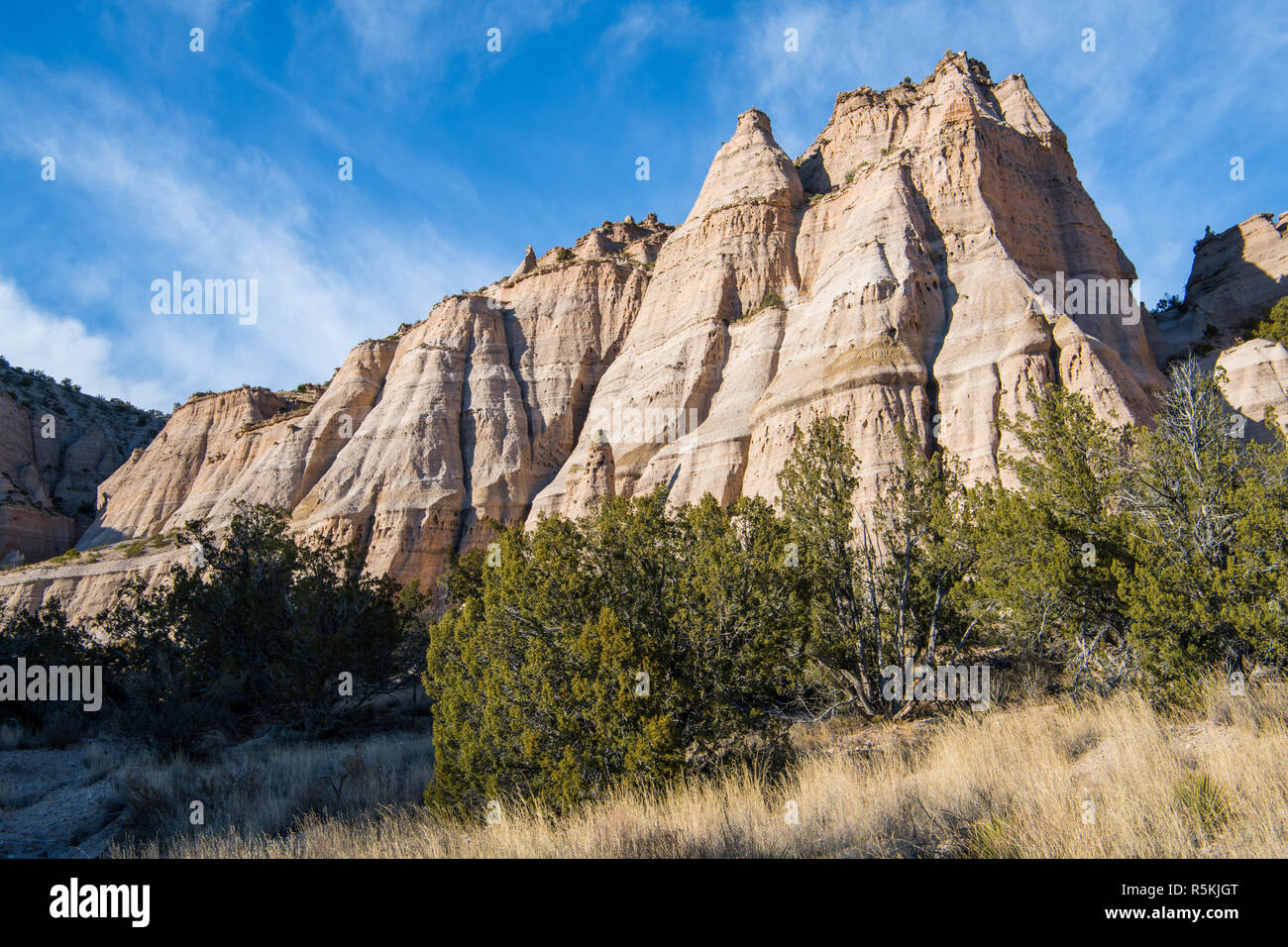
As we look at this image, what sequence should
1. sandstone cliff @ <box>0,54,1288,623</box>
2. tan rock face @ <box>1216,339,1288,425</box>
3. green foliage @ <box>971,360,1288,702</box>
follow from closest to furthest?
green foliage @ <box>971,360,1288,702</box> → tan rock face @ <box>1216,339,1288,425</box> → sandstone cliff @ <box>0,54,1288,623</box>

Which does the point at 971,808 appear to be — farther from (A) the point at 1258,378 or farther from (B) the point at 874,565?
(A) the point at 1258,378

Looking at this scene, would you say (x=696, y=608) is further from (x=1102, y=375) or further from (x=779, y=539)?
(x=1102, y=375)

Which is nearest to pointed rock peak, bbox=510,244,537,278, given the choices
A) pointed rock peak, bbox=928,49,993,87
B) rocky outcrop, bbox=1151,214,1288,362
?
pointed rock peak, bbox=928,49,993,87

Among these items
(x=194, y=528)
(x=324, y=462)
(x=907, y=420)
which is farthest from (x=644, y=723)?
(x=324, y=462)

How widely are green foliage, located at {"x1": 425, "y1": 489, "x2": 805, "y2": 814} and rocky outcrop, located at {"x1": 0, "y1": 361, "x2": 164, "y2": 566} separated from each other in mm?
54989

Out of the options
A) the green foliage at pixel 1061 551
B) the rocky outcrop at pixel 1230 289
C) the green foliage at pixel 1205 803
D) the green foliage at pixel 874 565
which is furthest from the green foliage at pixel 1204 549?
the rocky outcrop at pixel 1230 289

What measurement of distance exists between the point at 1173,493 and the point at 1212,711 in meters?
3.79

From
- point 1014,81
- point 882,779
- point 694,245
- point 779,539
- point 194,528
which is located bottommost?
point 882,779

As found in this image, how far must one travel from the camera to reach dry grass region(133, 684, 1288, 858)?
4.60 meters

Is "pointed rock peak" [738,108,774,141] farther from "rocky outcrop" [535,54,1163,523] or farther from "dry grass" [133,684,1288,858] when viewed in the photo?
"dry grass" [133,684,1288,858]

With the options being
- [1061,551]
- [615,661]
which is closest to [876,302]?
[1061,551]

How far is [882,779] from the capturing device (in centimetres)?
729

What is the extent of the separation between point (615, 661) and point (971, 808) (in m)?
3.72

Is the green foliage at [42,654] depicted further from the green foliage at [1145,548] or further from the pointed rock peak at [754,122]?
the pointed rock peak at [754,122]
